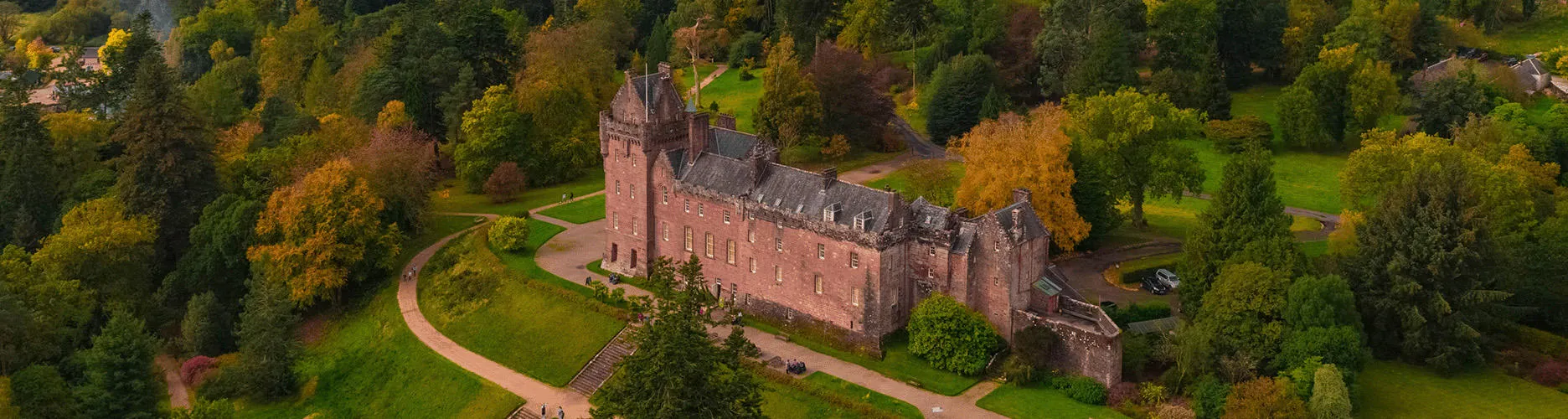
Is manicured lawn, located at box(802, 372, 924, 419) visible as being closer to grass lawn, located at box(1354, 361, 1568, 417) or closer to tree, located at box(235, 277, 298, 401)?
grass lawn, located at box(1354, 361, 1568, 417)

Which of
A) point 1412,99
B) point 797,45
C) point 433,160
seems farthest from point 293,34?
point 1412,99

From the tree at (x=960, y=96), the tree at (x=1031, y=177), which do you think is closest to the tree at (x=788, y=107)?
the tree at (x=960, y=96)

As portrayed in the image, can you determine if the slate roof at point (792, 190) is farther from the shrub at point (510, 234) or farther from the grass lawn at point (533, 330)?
the shrub at point (510, 234)

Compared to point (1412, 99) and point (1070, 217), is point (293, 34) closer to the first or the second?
point (1070, 217)

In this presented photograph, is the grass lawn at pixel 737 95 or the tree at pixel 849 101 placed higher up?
the tree at pixel 849 101

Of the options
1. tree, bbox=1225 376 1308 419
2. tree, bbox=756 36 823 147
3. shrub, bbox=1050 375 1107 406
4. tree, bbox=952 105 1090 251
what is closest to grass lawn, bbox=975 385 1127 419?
shrub, bbox=1050 375 1107 406
